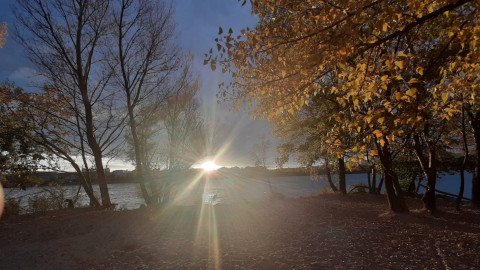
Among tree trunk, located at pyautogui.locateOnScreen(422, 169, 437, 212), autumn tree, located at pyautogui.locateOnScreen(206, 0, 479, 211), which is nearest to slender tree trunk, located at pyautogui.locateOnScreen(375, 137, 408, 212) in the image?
tree trunk, located at pyautogui.locateOnScreen(422, 169, 437, 212)

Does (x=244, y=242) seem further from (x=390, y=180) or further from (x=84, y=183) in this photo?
(x=84, y=183)

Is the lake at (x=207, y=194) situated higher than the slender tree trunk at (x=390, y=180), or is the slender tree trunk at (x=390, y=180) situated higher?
the slender tree trunk at (x=390, y=180)

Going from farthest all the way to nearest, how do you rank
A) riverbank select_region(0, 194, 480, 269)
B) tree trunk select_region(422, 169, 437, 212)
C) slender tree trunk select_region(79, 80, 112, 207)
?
slender tree trunk select_region(79, 80, 112, 207)
tree trunk select_region(422, 169, 437, 212)
riverbank select_region(0, 194, 480, 269)

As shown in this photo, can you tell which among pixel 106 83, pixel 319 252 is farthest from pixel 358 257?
pixel 106 83

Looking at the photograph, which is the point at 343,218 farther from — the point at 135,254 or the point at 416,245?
the point at 135,254

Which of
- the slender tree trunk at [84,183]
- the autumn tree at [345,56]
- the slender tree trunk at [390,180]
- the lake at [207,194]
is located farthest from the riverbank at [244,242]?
the lake at [207,194]

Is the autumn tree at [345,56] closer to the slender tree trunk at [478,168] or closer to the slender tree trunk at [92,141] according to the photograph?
the slender tree trunk at [478,168]

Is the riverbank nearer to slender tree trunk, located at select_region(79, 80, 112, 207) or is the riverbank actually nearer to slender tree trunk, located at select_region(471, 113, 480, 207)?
slender tree trunk, located at select_region(79, 80, 112, 207)

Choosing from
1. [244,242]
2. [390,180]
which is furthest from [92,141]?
[390,180]

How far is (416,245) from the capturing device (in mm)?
5977

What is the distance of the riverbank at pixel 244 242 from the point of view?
5.43 metres

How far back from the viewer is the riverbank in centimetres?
543

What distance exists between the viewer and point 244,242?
23.5 feet

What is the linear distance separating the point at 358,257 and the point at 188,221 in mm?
6436
